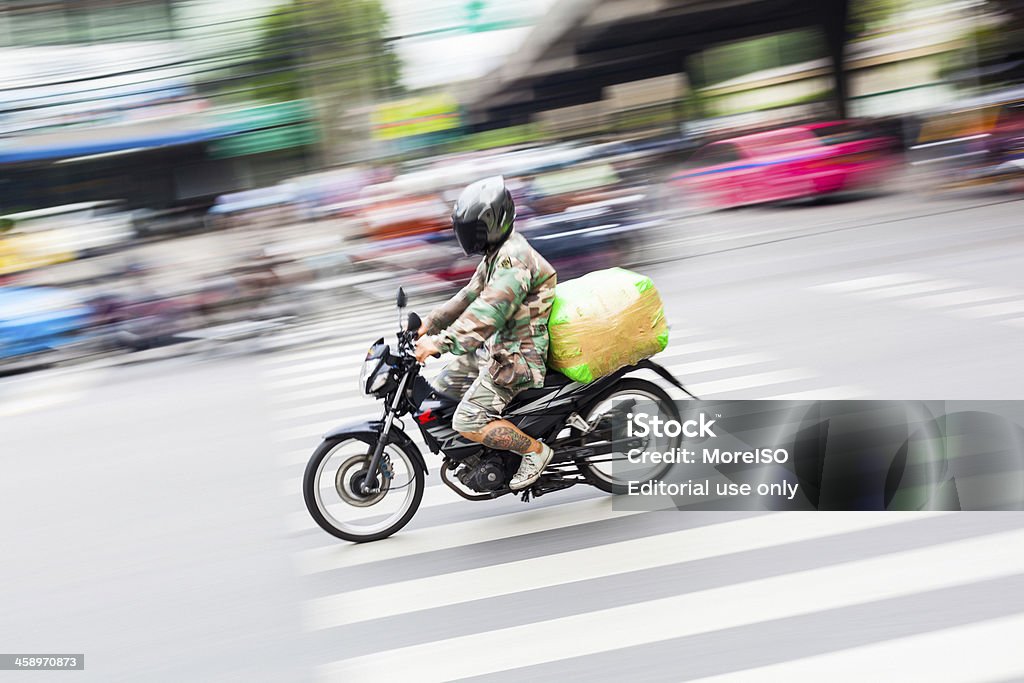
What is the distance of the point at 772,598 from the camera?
423cm

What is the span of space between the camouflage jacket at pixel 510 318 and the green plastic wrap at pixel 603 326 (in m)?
0.09

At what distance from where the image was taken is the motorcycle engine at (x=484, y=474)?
5.16 metres

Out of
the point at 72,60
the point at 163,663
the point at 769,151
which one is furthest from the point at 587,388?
the point at 72,60

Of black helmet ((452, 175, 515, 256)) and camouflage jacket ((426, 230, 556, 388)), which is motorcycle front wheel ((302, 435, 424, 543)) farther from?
black helmet ((452, 175, 515, 256))

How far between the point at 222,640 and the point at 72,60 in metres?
21.9

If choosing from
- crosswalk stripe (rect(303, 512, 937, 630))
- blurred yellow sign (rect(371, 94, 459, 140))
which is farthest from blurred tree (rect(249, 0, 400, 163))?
crosswalk stripe (rect(303, 512, 937, 630))

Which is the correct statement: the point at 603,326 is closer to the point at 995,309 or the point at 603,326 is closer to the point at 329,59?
the point at 995,309

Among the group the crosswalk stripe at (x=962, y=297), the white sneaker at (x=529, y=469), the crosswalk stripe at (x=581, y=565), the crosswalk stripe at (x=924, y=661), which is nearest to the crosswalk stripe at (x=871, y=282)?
the crosswalk stripe at (x=962, y=297)

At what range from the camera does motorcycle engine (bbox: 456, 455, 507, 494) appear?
516 centimetres

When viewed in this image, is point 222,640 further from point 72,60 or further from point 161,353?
point 72,60

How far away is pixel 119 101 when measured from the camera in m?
23.5

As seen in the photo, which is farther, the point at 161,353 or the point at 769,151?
the point at 769,151

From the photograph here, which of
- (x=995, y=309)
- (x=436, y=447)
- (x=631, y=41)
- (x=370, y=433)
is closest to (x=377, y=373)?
(x=370, y=433)

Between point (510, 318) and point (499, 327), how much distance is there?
11 cm
